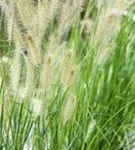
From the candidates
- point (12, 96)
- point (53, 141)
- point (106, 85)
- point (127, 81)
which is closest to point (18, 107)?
point (12, 96)

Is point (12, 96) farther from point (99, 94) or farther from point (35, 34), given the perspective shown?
point (99, 94)

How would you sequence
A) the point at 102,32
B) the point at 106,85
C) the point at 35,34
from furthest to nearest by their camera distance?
the point at 106,85 → the point at 102,32 → the point at 35,34

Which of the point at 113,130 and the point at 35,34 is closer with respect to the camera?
the point at 35,34

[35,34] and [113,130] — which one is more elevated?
[35,34]

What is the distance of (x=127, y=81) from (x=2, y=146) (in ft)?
2.15

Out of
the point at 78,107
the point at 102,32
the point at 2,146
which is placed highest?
the point at 102,32

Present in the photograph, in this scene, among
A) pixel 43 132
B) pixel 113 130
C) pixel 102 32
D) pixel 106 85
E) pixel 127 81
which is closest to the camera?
pixel 102 32

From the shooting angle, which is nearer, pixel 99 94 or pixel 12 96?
pixel 12 96

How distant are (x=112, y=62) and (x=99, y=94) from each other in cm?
20

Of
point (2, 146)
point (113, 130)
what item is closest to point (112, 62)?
point (113, 130)

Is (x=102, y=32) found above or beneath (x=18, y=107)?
above

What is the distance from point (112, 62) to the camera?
1.93 m

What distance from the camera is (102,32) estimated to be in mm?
1463

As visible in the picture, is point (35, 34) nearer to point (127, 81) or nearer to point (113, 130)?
point (113, 130)
